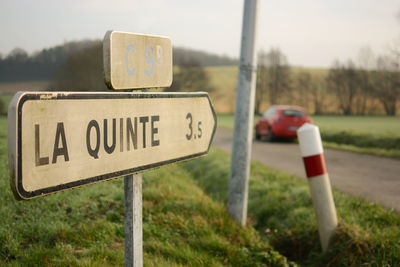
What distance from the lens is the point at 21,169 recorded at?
1342mm

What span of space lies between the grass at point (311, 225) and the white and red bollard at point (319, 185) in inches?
4.2

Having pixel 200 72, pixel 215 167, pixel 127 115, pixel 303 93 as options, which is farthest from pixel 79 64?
pixel 303 93

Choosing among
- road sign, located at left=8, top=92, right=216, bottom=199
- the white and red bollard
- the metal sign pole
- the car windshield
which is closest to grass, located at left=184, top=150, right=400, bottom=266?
the white and red bollard

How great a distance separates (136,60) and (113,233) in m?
1.94

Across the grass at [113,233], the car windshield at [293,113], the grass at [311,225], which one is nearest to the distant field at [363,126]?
the car windshield at [293,113]

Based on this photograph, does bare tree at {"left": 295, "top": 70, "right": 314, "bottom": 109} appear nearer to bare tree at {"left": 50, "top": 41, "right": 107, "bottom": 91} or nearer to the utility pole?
bare tree at {"left": 50, "top": 41, "right": 107, "bottom": 91}

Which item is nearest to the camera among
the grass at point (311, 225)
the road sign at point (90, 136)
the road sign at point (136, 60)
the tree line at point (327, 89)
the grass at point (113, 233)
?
the road sign at point (90, 136)

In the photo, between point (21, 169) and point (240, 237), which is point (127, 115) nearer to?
point (21, 169)

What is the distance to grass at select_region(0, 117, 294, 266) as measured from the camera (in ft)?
9.34

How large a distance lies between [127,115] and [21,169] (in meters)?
0.59

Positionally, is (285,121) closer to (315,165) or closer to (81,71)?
(81,71)

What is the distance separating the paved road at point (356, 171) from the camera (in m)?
5.61

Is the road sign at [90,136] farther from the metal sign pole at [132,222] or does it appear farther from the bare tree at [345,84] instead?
the bare tree at [345,84]

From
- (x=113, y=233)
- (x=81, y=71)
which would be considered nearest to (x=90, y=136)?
(x=113, y=233)
